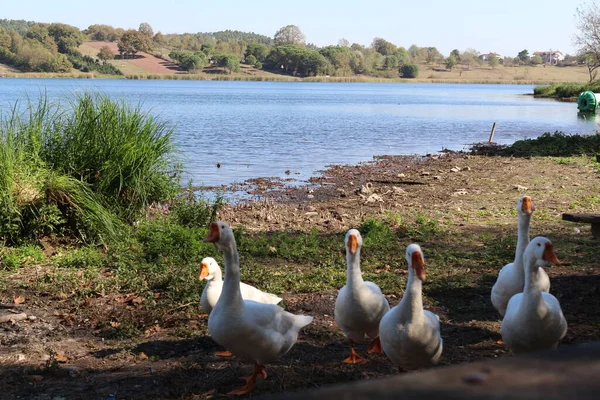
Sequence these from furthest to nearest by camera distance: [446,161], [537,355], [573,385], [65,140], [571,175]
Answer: [446,161] → [571,175] → [65,140] → [537,355] → [573,385]

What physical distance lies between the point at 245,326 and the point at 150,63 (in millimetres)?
165796

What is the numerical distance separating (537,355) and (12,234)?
8.98 metres

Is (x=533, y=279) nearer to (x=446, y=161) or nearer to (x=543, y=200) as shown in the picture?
(x=543, y=200)

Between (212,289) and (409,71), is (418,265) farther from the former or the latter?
(409,71)

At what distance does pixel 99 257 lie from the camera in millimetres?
8773

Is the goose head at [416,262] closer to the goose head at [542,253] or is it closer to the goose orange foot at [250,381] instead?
the goose head at [542,253]

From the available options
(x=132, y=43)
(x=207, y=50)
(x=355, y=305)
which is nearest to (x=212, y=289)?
(x=355, y=305)

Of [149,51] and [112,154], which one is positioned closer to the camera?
[112,154]

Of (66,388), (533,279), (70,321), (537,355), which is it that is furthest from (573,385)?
(70,321)

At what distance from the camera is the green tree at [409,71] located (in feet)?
628

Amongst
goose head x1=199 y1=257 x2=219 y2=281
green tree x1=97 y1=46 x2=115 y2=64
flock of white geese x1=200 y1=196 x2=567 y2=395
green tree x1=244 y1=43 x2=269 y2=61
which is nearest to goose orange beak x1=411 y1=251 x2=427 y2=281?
flock of white geese x1=200 y1=196 x2=567 y2=395

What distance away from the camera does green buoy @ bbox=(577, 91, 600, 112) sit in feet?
168

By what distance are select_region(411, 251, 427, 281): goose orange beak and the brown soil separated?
6141 inches

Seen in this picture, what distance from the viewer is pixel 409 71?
630 ft
